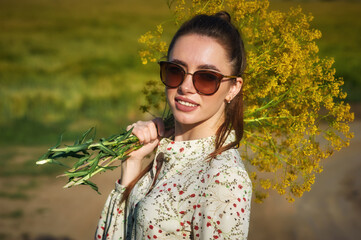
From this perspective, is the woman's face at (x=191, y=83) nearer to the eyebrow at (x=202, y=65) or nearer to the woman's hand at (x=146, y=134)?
the eyebrow at (x=202, y=65)

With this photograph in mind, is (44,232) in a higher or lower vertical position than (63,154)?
lower

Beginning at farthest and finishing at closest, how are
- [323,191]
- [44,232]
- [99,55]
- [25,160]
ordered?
1. [99,55]
2. [25,160]
3. [323,191]
4. [44,232]

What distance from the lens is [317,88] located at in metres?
2.11

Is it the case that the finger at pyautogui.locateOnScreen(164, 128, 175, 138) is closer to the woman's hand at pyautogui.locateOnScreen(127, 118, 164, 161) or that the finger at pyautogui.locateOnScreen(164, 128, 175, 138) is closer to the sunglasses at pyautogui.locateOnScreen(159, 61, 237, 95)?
the woman's hand at pyautogui.locateOnScreen(127, 118, 164, 161)

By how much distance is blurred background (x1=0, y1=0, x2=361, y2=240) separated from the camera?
5.66 metres

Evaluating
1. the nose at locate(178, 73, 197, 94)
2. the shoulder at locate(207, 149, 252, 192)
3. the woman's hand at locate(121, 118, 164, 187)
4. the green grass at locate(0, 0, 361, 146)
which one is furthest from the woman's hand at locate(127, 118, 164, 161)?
the green grass at locate(0, 0, 361, 146)

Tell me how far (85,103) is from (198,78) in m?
9.06

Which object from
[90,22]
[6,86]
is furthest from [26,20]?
[6,86]

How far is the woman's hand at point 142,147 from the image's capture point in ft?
5.95

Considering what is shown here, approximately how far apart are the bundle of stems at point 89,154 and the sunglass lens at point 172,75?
297mm

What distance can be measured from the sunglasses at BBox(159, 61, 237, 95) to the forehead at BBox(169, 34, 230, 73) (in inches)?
1.2

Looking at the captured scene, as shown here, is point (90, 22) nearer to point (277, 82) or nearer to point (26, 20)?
point (26, 20)

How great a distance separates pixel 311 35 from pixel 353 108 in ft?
29.0

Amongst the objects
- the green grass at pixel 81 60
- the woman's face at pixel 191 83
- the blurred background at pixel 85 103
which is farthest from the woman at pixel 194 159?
the green grass at pixel 81 60
